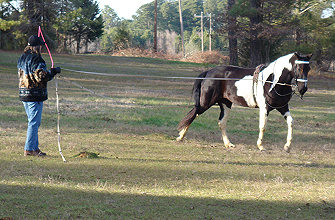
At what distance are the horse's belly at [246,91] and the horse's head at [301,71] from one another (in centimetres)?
127

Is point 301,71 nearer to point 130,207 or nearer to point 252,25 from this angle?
point 130,207

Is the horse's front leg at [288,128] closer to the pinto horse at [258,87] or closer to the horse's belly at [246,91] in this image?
the pinto horse at [258,87]

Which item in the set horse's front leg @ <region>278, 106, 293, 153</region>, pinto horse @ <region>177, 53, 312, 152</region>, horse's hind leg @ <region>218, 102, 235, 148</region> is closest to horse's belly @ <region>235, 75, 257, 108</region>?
pinto horse @ <region>177, 53, 312, 152</region>

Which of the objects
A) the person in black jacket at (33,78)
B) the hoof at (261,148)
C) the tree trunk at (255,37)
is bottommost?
the hoof at (261,148)

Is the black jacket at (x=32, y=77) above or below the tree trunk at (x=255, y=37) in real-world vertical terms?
below

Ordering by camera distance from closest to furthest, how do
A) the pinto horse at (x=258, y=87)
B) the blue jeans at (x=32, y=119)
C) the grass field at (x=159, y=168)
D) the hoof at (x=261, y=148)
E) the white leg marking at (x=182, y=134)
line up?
the grass field at (x=159, y=168) → the blue jeans at (x=32, y=119) → the pinto horse at (x=258, y=87) → the hoof at (x=261, y=148) → the white leg marking at (x=182, y=134)

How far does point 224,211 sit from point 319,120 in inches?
465

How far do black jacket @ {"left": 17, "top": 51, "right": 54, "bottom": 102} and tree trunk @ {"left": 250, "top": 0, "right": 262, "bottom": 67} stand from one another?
2337 cm

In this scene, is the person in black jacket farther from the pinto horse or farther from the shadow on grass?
the pinto horse

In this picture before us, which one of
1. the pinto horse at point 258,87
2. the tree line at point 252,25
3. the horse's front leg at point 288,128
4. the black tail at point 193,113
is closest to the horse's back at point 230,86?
the pinto horse at point 258,87

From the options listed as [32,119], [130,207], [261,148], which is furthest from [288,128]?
[130,207]

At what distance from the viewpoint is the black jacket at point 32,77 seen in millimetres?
8273

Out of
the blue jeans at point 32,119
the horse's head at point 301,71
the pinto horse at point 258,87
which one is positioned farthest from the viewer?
the pinto horse at point 258,87

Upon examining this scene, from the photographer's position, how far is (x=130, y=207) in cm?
563
